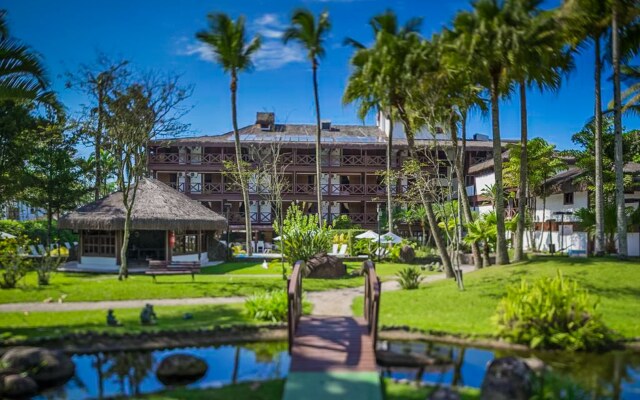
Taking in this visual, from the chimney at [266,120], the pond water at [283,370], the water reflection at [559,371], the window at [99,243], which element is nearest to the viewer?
the water reflection at [559,371]

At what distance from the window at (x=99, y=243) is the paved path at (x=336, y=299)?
437 inches

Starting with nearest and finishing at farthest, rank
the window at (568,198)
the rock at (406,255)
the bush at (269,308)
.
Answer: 1. the bush at (269,308)
2. the rock at (406,255)
3. the window at (568,198)

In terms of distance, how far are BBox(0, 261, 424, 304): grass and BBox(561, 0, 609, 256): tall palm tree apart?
7.75 metres

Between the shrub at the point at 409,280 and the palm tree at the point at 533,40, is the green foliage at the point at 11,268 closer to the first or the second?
the shrub at the point at 409,280

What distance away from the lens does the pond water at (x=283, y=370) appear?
7.86 m

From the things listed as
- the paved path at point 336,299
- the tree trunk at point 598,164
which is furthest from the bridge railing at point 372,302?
the tree trunk at point 598,164

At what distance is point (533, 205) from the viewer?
3162cm

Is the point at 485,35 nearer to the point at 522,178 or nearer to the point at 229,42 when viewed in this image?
the point at 522,178

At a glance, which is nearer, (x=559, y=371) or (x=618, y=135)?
(x=559, y=371)

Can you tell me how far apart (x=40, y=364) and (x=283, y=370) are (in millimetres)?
3765

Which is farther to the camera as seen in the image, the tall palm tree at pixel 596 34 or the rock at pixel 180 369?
the tall palm tree at pixel 596 34

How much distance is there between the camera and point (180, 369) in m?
8.54

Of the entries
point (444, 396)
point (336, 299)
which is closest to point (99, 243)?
point (336, 299)

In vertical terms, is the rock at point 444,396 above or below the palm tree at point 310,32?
below
